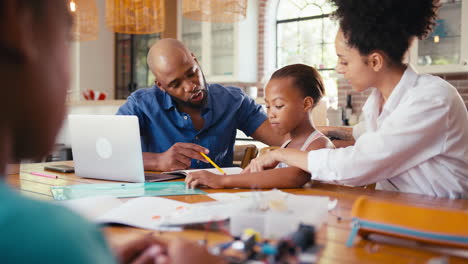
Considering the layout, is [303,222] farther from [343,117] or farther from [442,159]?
[343,117]

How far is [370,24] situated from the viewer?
4.60 ft

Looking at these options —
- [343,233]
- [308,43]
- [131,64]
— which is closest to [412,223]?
[343,233]

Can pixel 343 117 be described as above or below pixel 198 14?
below

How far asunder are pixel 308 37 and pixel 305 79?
3896mm

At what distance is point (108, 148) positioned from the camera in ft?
5.03

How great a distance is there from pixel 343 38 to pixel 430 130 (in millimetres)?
424

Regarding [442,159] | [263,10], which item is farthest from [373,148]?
[263,10]

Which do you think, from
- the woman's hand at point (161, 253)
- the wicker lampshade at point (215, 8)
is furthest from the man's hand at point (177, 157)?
the wicker lampshade at point (215, 8)

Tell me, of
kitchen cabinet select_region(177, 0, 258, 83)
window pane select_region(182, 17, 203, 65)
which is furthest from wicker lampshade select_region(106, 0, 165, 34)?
window pane select_region(182, 17, 203, 65)

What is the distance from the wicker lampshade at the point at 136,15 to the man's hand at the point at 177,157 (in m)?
2.59

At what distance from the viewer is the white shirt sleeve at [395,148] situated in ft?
4.13

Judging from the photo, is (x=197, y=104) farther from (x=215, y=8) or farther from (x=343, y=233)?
(x=215, y=8)

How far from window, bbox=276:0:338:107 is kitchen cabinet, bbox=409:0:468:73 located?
114 centimetres

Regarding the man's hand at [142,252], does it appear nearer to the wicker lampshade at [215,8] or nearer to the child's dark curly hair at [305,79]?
the child's dark curly hair at [305,79]
